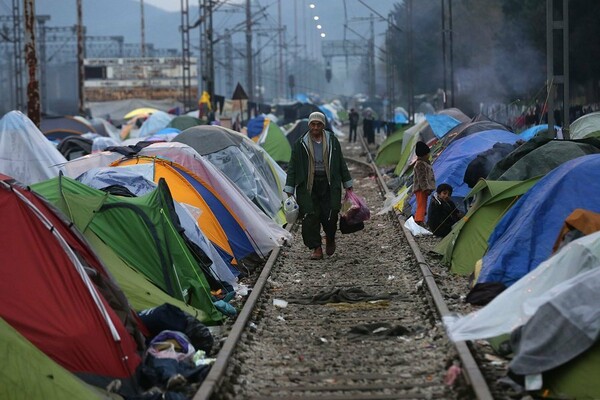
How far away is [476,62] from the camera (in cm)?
6175

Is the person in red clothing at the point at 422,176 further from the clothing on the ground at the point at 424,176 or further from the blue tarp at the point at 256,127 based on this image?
the blue tarp at the point at 256,127

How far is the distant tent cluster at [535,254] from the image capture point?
773cm

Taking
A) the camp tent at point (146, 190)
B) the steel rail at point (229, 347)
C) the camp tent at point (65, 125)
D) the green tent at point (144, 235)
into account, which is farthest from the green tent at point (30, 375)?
the camp tent at point (65, 125)

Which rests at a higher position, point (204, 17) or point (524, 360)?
point (204, 17)

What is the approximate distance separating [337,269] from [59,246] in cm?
688

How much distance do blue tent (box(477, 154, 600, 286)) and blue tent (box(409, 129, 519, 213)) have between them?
21.0 feet

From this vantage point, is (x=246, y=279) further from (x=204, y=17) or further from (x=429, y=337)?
(x=204, y=17)

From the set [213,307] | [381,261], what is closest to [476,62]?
[381,261]

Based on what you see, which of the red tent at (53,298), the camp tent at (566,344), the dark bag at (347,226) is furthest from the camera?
the dark bag at (347,226)

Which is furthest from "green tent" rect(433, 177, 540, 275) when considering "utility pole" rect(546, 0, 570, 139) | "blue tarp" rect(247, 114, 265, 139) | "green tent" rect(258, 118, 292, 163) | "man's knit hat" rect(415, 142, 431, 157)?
"blue tarp" rect(247, 114, 265, 139)

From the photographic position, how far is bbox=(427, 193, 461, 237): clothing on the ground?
1778 centimetres

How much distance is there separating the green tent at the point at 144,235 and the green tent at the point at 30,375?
3687 millimetres

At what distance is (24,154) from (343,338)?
11905 millimetres

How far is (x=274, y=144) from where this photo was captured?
3894cm
